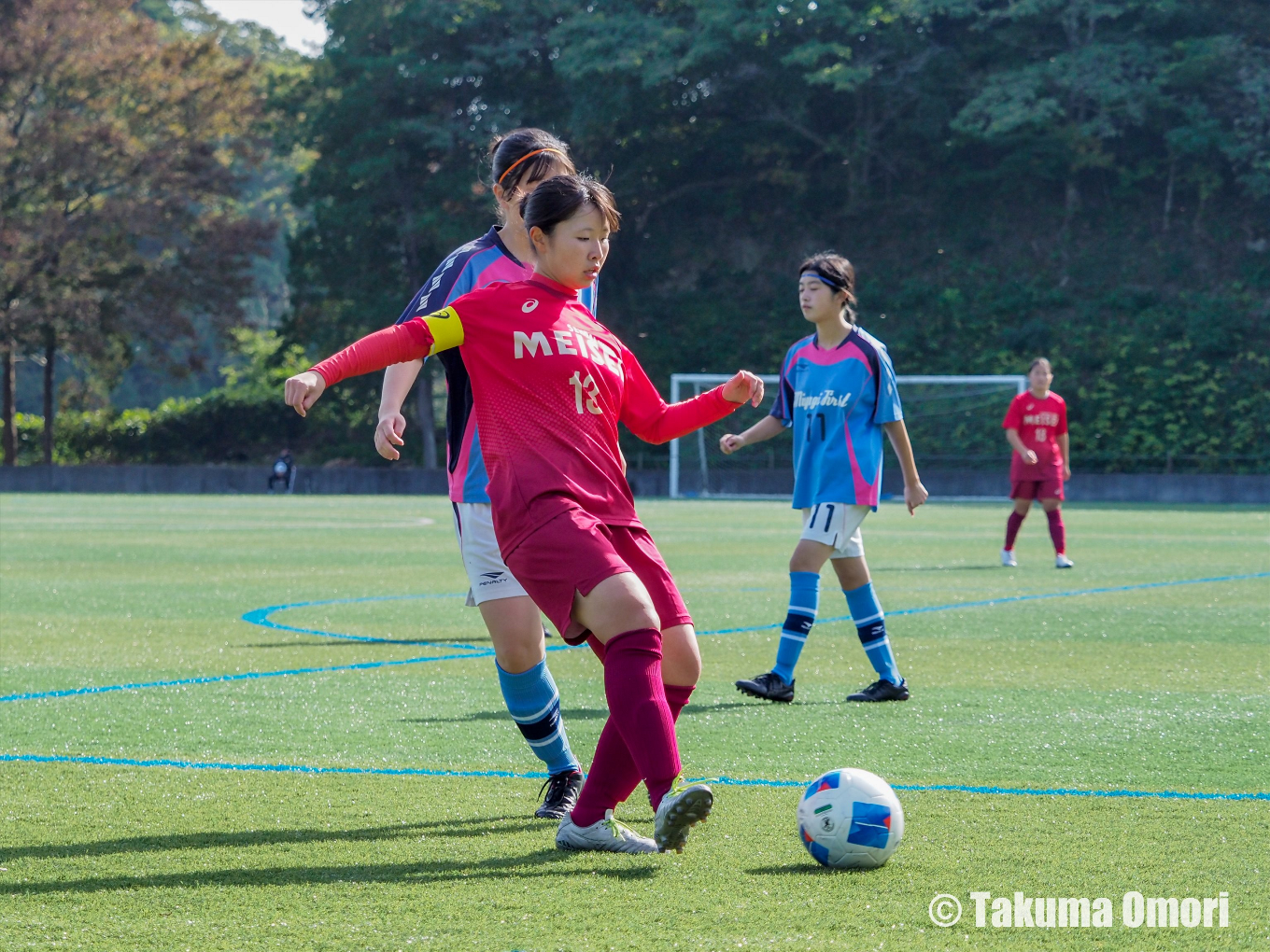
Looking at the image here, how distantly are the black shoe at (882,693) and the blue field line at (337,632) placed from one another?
102 inches

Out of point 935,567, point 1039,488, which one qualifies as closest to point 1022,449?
point 1039,488

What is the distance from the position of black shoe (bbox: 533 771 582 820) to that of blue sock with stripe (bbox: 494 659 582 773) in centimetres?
3

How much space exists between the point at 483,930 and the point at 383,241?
4411 centimetres

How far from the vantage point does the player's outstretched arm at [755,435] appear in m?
6.61

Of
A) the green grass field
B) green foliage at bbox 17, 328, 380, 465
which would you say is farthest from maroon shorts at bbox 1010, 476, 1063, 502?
green foliage at bbox 17, 328, 380, 465

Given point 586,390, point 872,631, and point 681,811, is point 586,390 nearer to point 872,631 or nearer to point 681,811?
point 681,811

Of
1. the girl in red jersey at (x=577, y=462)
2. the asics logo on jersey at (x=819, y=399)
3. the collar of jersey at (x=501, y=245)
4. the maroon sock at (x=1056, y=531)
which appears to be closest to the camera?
the girl in red jersey at (x=577, y=462)

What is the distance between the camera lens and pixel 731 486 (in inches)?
1516

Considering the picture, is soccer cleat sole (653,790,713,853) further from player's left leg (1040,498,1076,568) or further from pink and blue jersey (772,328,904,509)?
player's left leg (1040,498,1076,568)

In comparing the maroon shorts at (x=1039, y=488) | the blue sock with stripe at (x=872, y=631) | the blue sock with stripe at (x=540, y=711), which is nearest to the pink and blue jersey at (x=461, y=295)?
the blue sock with stripe at (x=540, y=711)

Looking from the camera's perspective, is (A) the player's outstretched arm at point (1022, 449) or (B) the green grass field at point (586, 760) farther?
(A) the player's outstretched arm at point (1022, 449)

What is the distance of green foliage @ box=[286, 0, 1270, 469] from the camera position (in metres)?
40.2

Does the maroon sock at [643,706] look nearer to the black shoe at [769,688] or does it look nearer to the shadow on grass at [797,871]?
the shadow on grass at [797,871]

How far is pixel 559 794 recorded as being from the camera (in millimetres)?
4566
